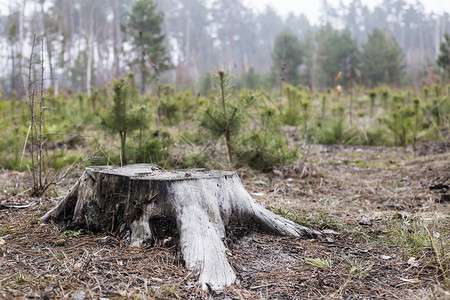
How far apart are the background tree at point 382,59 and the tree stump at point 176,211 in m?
19.8

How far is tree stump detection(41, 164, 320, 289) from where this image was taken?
173 cm

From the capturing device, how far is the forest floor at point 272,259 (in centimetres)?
143

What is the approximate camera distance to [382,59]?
19.8m

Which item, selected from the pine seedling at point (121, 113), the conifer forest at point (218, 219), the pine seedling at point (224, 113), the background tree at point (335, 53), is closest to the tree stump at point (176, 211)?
the conifer forest at point (218, 219)

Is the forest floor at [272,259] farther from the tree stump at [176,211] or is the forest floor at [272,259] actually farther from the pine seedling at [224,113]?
the pine seedling at [224,113]

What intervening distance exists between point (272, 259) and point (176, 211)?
23.4 inches

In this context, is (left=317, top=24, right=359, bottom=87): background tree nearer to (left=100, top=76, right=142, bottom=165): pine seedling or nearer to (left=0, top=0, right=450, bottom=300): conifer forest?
(left=0, top=0, right=450, bottom=300): conifer forest

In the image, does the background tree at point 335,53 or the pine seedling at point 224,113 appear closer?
the pine seedling at point 224,113

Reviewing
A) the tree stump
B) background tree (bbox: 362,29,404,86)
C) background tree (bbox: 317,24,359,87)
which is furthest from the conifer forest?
background tree (bbox: 317,24,359,87)

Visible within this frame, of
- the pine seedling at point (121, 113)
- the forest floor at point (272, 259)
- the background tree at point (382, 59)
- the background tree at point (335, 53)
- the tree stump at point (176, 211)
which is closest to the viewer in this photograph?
the forest floor at point (272, 259)

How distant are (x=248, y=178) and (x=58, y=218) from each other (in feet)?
6.86

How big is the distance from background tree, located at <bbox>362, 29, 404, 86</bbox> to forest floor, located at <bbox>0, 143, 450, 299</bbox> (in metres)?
19.1

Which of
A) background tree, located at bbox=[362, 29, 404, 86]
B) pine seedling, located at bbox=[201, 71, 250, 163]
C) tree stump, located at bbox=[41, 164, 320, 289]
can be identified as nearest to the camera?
tree stump, located at bbox=[41, 164, 320, 289]

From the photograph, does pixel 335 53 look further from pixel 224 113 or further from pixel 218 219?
pixel 218 219
